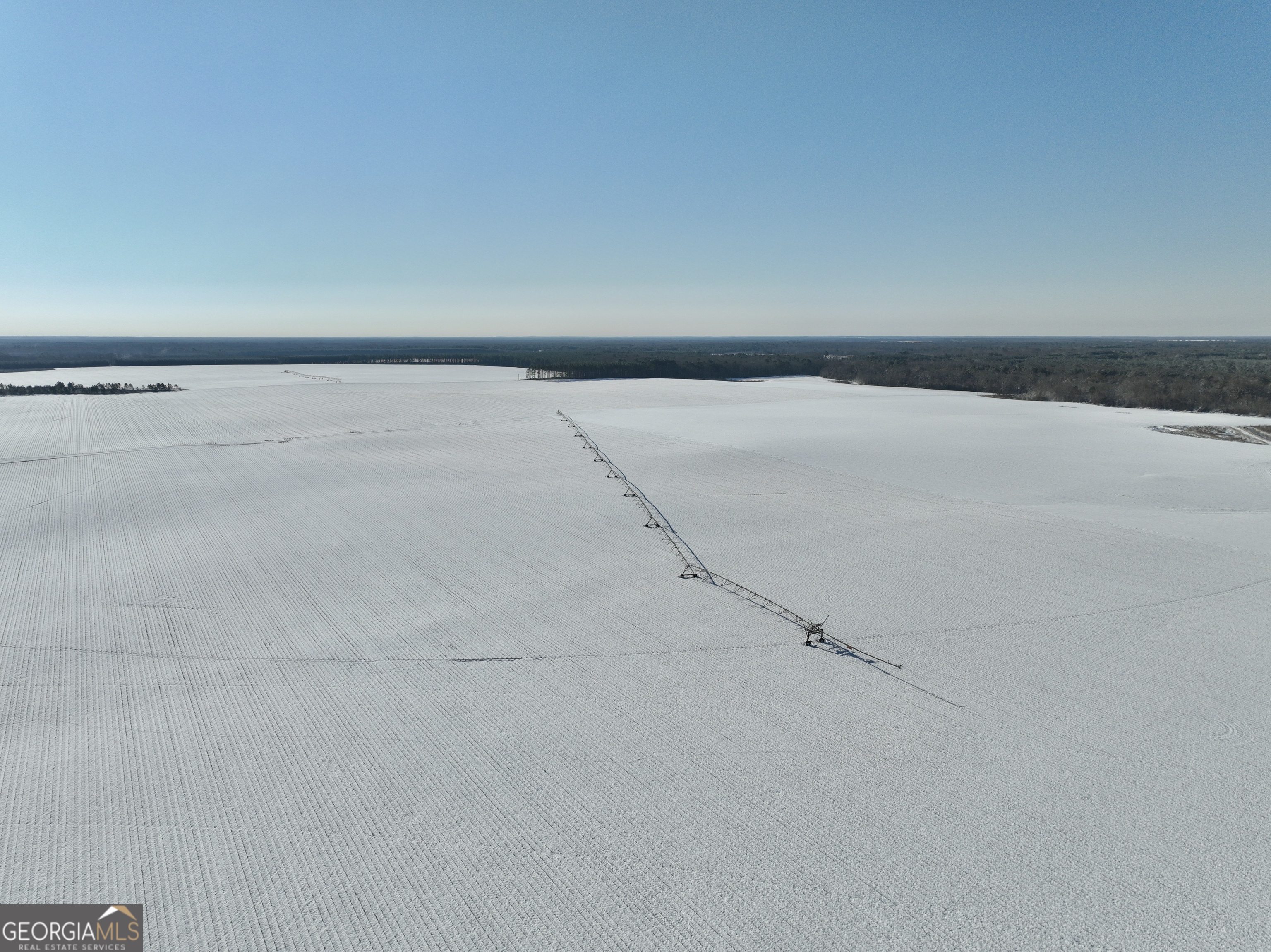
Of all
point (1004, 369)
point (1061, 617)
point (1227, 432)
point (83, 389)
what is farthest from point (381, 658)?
point (1004, 369)

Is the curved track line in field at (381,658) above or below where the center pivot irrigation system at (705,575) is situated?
below

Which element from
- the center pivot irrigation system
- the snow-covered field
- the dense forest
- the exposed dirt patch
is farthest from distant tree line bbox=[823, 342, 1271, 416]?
the center pivot irrigation system

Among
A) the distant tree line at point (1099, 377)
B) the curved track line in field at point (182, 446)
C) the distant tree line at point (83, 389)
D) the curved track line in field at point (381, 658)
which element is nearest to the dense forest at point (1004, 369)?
the distant tree line at point (1099, 377)

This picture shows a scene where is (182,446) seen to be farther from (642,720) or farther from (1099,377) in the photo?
(1099,377)

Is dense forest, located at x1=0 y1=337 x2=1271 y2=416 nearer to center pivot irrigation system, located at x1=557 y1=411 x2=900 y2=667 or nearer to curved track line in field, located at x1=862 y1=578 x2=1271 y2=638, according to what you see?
curved track line in field, located at x1=862 y1=578 x2=1271 y2=638

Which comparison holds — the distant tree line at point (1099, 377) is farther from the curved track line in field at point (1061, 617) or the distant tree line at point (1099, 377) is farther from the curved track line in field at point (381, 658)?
the curved track line in field at point (381, 658)

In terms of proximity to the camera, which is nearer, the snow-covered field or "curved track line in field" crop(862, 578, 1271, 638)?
the snow-covered field
